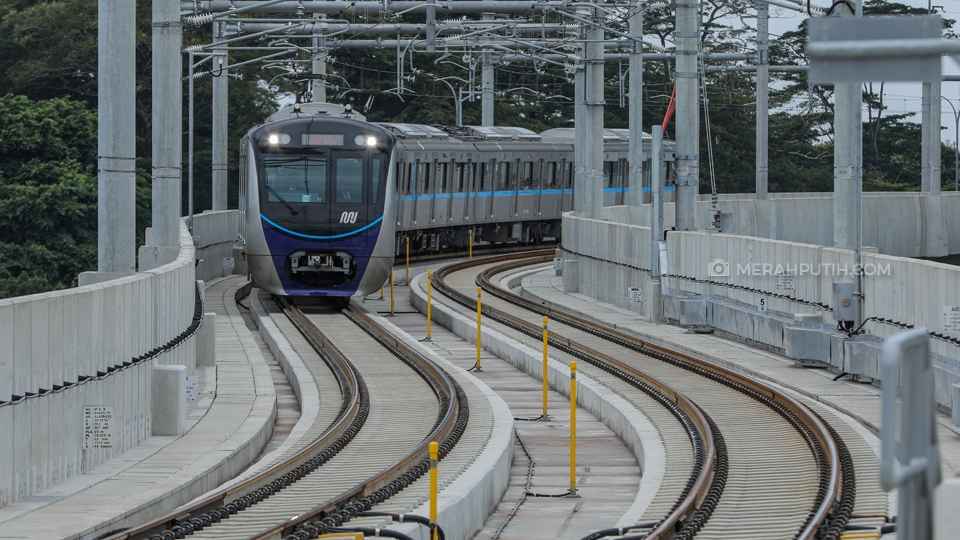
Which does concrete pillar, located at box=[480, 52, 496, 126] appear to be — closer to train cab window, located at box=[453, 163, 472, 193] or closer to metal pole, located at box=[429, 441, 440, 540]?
train cab window, located at box=[453, 163, 472, 193]

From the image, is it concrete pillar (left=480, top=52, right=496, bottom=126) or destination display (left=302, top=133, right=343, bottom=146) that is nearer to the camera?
destination display (left=302, top=133, right=343, bottom=146)

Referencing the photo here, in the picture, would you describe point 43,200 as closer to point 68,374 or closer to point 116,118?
point 116,118

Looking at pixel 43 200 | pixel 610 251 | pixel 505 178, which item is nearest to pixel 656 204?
pixel 610 251

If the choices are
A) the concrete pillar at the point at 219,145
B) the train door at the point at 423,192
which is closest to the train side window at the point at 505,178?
the train door at the point at 423,192

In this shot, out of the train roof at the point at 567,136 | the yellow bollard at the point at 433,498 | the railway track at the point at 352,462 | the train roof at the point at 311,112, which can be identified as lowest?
the railway track at the point at 352,462

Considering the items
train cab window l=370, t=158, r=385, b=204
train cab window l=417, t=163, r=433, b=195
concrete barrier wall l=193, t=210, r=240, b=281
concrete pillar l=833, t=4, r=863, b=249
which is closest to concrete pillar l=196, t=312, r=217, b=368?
train cab window l=370, t=158, r=385, b=204

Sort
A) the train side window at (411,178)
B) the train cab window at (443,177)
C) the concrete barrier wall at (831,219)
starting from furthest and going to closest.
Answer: the train cab window at (443,177) < the train side window at (411,178) < the concrete barrier wall at (831,219)

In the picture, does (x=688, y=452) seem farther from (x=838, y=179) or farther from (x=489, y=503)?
(x=838, y=179)

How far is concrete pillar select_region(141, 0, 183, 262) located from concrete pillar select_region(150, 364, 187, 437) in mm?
7368

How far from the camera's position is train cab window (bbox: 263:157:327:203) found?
27.3 meters

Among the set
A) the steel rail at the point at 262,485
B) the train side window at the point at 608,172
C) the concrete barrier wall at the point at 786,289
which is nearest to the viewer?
the steel rail at the point at 262,485

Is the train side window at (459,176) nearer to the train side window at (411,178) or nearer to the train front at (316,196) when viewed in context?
the train side window at (411,178)

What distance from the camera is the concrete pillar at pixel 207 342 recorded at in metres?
19.6

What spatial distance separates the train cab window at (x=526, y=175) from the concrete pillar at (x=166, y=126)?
80.9 ft
